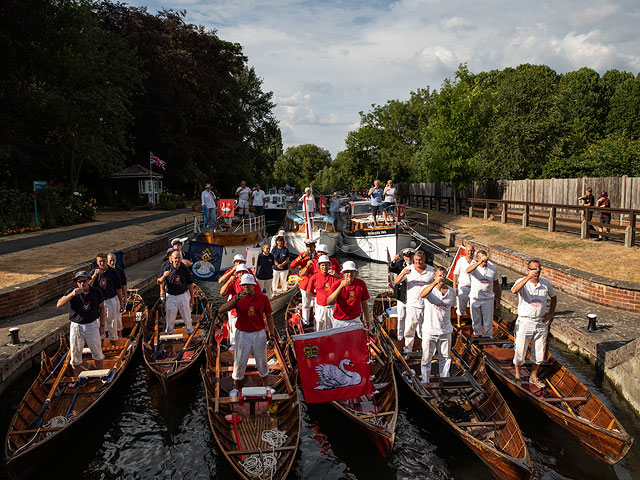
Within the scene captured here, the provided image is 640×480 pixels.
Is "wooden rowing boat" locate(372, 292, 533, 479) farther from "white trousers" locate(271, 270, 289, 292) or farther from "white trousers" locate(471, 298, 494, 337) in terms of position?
"white trousers" locate(271, 270, 289, 292)

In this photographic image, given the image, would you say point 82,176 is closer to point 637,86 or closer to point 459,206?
point 459,206

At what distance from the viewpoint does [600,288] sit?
40.1 ft

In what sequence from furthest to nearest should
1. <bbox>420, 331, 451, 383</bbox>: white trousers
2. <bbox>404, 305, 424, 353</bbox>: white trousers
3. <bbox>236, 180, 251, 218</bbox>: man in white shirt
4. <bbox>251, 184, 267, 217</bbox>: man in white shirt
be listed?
<bbox>251, 184, 267, 217</bbox>: man in white shirt
<bbox>236, 180, 251, 218</bbox>: man in white shirt
<bbox>404, 305, 424, 353</bbox>: white trousers
<bbox>420, 331, 451, 383</bbox>: white trousers

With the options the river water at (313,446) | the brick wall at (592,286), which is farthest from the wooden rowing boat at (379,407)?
the brick wall at (592,286)

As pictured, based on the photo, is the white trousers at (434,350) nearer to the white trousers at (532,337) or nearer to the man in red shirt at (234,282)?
the white trousers at (532,337)

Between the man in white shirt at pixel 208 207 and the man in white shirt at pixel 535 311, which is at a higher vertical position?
the man in white shirt at pixel 208 207

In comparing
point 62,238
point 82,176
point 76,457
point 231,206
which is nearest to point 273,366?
point 76,457

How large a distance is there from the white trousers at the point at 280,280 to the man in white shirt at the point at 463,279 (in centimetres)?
591

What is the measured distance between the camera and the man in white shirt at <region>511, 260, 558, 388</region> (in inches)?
314

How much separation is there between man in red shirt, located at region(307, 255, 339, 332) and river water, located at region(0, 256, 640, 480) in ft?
5.74

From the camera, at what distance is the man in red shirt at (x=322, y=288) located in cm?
898

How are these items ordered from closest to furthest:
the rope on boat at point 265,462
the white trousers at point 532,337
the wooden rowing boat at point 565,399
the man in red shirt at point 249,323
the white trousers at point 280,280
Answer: the rope on boat at point 265,462
the wooden rowing boat at point 565,399
the man in red shirt at point 249,323
the white trousers at point 532,337
the white trousers at point 280,280

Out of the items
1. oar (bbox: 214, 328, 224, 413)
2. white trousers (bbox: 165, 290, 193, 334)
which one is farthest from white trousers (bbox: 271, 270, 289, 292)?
white trousers (bbox: 165, 290, 193, 334)

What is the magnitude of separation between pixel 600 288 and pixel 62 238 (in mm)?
21055
